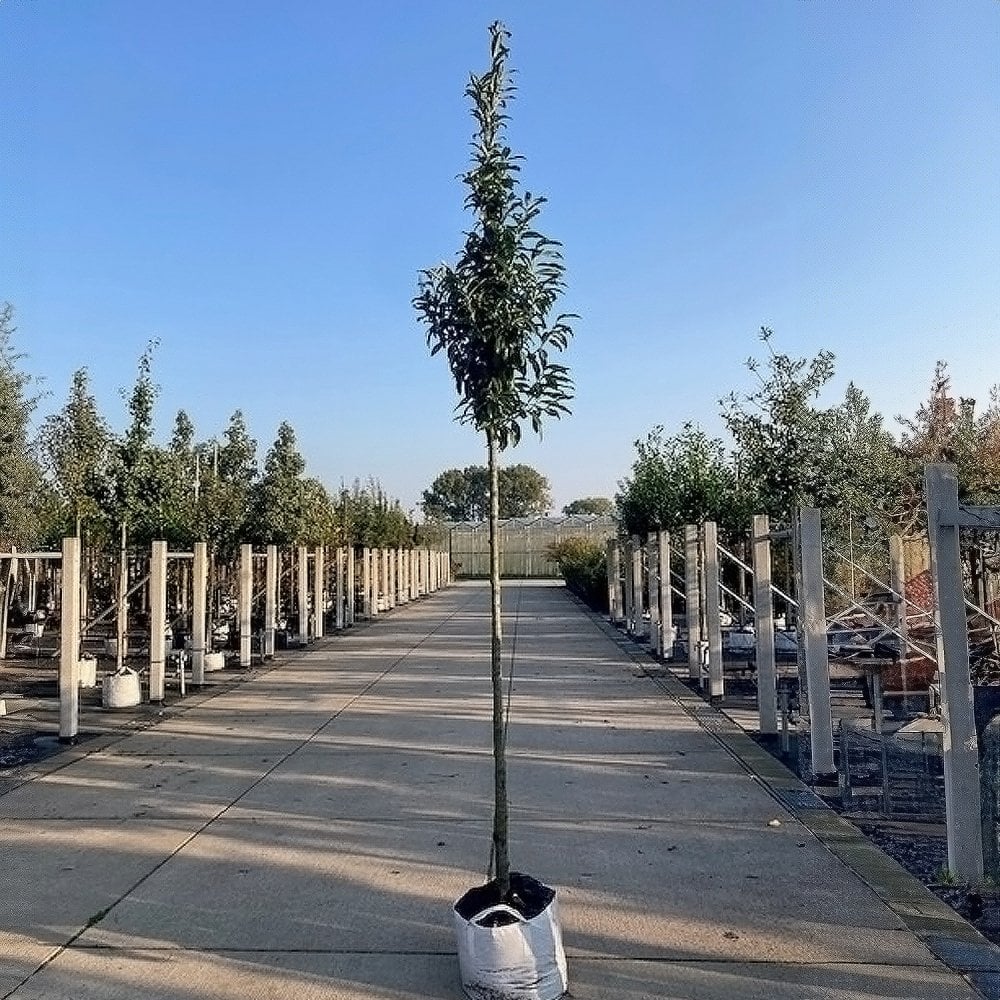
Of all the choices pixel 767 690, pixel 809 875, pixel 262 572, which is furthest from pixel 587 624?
pixel 809 875

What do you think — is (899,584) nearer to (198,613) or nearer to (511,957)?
(198,613)

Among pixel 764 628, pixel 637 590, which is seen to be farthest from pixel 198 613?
A: pixel 637 590

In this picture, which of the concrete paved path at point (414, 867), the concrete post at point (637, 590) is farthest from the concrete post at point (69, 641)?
the concrete post at point (637, 590)

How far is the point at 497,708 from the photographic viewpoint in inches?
159

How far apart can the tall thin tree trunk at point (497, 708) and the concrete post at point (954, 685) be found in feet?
7.66

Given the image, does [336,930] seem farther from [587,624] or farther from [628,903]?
[587,624]

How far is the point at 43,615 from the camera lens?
64.4ft

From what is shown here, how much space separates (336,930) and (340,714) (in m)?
6.27

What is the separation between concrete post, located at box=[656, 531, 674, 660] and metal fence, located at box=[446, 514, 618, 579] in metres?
47.8

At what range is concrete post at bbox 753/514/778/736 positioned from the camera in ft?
28.4

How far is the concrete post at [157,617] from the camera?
11141 mm

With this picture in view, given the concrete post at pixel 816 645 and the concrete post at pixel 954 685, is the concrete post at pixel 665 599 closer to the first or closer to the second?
the concrete post at pixel 816 645

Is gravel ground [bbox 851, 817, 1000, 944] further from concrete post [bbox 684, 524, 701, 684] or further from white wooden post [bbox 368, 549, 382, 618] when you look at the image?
white wooden post [bbox 368, 549, 382, 618]

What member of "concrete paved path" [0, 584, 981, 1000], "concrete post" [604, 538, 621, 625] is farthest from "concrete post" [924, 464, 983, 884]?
"concrete post" [604, 538, 621, 625]
